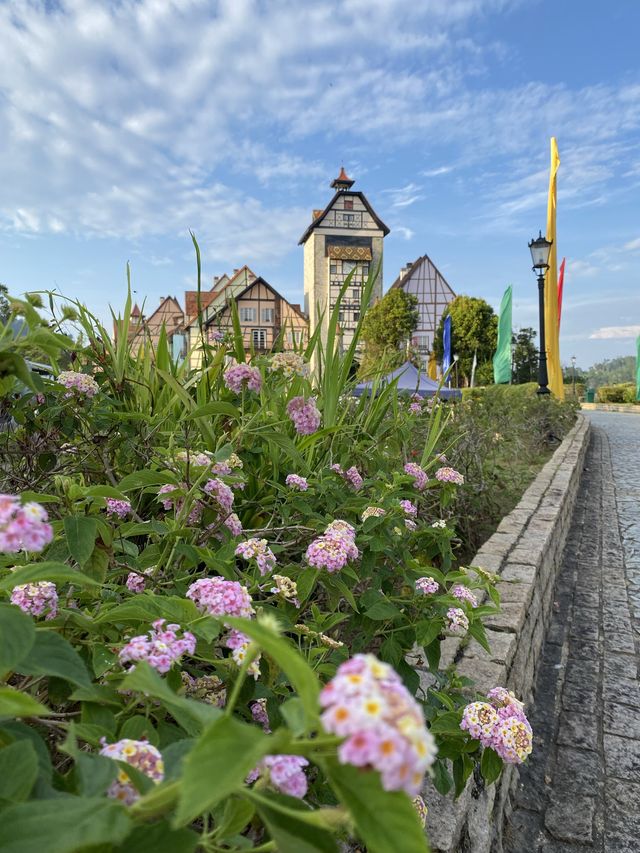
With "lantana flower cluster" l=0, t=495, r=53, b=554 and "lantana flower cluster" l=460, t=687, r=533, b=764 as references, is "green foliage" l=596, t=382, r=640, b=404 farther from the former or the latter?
"lantana flower cluster" l=0, t=495, r=53, b=554

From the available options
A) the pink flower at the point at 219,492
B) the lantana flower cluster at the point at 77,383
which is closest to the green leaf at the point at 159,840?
the pink flower at the point at 219,492

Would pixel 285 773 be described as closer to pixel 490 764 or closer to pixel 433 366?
pixel 490 764

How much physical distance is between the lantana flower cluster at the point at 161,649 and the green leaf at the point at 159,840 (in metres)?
0.33

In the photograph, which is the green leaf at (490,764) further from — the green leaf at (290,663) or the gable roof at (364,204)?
the gable roof at (364,204)

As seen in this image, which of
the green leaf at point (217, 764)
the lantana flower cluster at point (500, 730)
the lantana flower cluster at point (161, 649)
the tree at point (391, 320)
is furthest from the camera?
the tree at point (391, 320)

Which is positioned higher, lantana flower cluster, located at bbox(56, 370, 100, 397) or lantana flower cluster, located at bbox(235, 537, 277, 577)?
lantana flower cluster, located at bbox(56, 370, 100, 397)

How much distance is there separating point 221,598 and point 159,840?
445 mm

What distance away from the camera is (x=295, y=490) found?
1817 millimetres

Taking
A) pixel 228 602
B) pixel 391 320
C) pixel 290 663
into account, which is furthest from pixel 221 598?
pixel 391 320

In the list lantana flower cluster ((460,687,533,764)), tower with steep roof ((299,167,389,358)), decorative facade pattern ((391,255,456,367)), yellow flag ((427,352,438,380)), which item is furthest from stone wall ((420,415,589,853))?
decorative facade pattern ((391,255,456,367))

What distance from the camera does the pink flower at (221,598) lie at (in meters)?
0.87

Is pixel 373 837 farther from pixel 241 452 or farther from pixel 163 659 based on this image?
pixel 241 452

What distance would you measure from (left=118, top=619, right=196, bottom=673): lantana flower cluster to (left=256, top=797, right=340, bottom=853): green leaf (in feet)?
1.22

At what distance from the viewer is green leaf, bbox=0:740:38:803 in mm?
466
